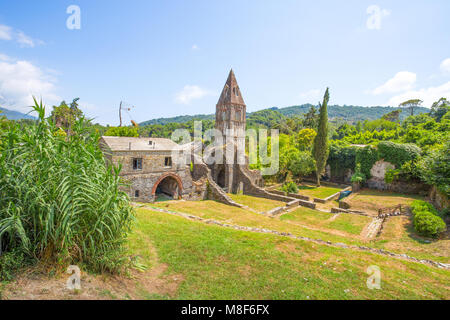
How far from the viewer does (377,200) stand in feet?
72.4

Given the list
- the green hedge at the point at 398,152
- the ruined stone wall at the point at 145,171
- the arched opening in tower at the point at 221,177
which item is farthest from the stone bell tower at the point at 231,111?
the green hedge at the point at 398,152

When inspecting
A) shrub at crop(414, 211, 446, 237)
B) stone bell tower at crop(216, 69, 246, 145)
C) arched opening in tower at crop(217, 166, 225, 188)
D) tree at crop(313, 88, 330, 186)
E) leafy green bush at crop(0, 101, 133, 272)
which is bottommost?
shrub at crop(414, 211, 446, 237)

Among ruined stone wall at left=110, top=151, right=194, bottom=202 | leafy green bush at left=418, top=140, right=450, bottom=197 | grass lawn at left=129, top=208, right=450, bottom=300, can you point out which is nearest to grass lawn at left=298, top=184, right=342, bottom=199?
leafy green bush at left=418, top=140, right=450, bottom=197

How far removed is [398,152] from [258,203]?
1891cm

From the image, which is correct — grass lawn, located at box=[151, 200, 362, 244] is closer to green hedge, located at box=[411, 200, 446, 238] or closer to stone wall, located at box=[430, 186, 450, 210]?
green hedge, located at box=[411, 200, 446, 238]

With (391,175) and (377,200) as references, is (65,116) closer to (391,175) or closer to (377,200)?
(377,200)

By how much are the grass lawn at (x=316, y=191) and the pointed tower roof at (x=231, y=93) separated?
17.9 m

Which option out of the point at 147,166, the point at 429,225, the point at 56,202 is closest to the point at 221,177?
the point at 147,166

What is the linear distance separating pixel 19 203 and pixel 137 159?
14.0 m

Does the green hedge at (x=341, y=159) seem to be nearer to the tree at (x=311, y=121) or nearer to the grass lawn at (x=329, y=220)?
the grass lawn at (x=329, y=220)

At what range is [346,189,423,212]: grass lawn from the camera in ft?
66.5

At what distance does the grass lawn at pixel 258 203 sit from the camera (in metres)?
21.2

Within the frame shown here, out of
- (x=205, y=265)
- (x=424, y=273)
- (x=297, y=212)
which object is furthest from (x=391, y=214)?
(x=205, y=265)
